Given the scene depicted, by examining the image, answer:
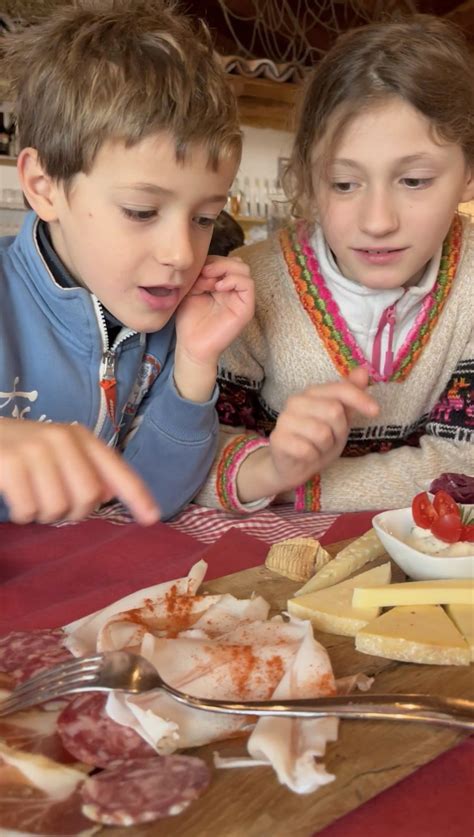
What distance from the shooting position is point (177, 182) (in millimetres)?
895

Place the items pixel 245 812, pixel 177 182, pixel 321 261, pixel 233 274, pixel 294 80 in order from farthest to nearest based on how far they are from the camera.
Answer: pixel 294 80 < pixel 321 261 < pixel 233 274 < pixel 177 182 < pixel 245 812

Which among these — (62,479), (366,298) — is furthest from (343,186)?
(62,479)

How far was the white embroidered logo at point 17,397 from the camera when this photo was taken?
1.04 m

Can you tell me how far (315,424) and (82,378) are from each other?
349mm

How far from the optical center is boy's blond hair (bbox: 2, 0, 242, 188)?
900mm

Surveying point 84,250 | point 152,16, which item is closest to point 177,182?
point 84,250

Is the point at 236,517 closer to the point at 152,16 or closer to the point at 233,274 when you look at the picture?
the point at 233,274

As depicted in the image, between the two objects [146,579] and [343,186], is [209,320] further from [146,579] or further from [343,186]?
[146,579]

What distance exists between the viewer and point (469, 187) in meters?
1.25

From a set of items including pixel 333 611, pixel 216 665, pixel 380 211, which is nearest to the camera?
pixel 216 665

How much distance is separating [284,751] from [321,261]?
3.03 feet

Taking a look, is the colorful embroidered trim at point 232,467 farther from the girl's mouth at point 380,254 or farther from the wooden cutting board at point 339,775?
the wooden cutting board at point 339,775

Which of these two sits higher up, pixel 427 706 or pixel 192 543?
pixel 427 706

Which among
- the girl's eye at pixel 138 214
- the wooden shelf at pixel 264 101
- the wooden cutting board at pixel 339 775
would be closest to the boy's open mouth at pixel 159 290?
the girl's eye at pixel 138 214
